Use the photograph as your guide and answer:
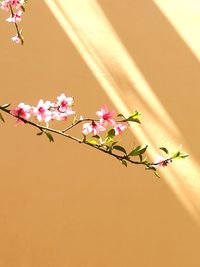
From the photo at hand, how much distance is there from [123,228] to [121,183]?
0.61 ft

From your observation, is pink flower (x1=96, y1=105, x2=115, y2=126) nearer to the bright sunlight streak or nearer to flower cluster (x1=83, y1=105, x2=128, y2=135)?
flower cluster (x1=83, y1=105, x2=128, y2=135)

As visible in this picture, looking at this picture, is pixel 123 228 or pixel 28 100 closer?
pixel 123 228

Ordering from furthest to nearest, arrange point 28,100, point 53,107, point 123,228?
point 28,100 → point 123,228 → point 53,107

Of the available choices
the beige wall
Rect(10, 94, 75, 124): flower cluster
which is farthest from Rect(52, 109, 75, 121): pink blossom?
the beige wall

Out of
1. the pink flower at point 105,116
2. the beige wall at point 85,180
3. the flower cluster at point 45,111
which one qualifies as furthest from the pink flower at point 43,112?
the beige wall at point 85,180

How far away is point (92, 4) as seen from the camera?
2346 mm

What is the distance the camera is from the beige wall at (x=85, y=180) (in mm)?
2072

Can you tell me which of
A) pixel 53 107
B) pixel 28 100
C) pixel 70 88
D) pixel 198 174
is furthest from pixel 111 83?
pixel 53 107

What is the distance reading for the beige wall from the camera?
2.07m

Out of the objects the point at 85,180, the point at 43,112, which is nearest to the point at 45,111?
the point at 43,112

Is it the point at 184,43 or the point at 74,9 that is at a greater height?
the point at 74,9

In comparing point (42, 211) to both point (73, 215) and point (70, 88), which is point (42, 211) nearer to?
point (73, 215)

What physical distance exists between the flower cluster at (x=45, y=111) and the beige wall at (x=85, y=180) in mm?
1101

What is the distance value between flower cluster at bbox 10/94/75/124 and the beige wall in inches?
43.3
